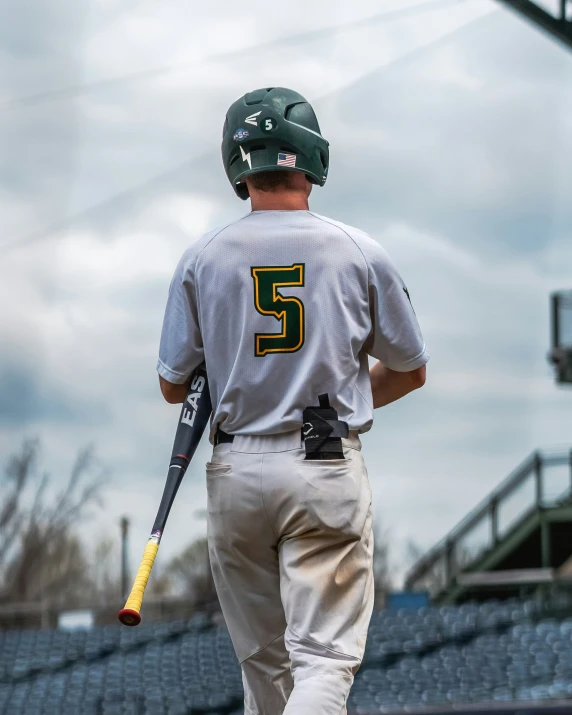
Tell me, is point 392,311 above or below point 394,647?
above

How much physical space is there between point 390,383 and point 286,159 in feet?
1.91

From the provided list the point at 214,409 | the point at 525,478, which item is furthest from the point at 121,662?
the point at 214,409

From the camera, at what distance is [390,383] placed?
103 inches

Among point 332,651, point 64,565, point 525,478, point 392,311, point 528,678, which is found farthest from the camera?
point 64,565

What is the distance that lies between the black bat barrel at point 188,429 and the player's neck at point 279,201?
40cm

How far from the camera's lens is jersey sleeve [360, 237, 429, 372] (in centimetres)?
245

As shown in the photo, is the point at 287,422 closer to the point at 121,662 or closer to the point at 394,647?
the point at 394,647

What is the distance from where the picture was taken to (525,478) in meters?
15.7

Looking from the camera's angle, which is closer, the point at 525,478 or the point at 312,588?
the point at 312,588

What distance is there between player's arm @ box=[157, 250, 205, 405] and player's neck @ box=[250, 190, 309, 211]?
20 centimetres

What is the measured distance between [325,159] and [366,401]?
0.58m

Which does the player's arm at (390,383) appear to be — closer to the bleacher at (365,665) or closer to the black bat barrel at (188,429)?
the black bat barrel at (188,429)

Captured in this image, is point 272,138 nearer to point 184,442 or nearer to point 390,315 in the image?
point 390,315

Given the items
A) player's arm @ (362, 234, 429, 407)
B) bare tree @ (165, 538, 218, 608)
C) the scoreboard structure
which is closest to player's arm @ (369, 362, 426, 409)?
player's arm @ (362, 234, 429, 407)
